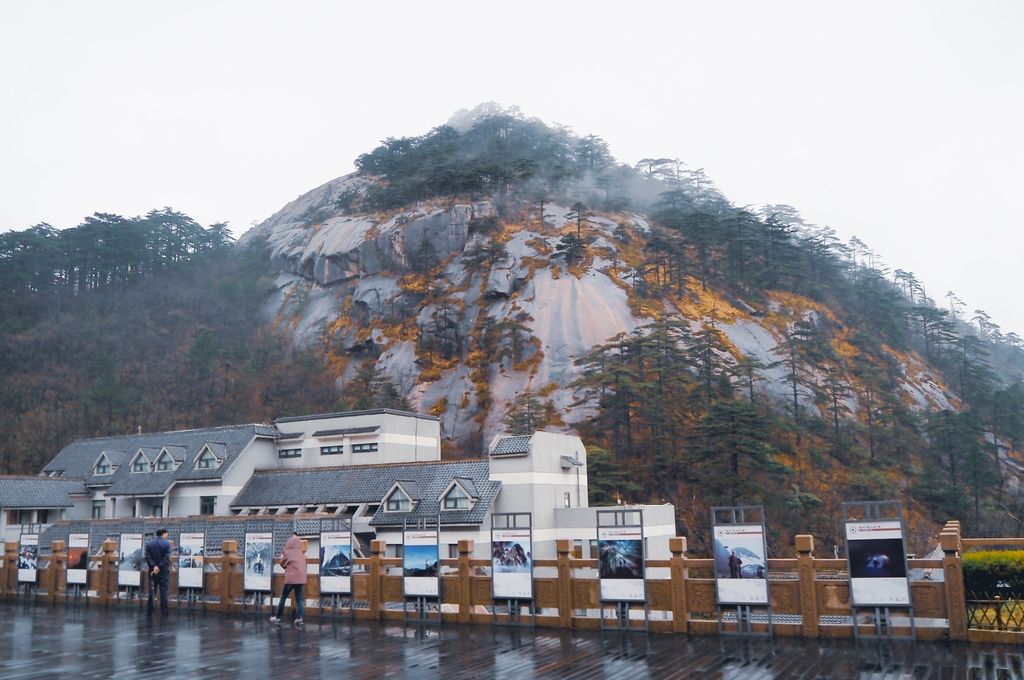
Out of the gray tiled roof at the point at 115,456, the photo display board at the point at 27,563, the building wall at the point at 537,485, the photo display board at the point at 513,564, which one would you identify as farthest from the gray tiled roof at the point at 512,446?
the gray tiled roof at the point at 115,456

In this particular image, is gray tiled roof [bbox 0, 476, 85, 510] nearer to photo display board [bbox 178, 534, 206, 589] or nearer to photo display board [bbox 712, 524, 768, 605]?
photo display board [bbox 178, 534, 206, 589]

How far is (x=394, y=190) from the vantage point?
98.2 metres

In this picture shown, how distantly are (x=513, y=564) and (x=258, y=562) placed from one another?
7388mm

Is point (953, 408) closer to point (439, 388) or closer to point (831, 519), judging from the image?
point (831, 519)

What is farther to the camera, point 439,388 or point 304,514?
point 439,388

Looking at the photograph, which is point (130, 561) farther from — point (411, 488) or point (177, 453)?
point (177, 453)

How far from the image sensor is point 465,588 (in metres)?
18.8

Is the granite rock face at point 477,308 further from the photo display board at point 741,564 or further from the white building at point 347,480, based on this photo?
the photo display board at point 741,564

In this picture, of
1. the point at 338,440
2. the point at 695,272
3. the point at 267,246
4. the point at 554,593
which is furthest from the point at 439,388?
the point at 554,593

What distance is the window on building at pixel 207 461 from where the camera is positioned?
4944cm

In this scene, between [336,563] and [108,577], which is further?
[108,577]

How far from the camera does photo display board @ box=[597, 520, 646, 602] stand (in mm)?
16672

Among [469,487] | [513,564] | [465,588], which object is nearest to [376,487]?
[469,487]

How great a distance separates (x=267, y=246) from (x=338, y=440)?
67.3 m
